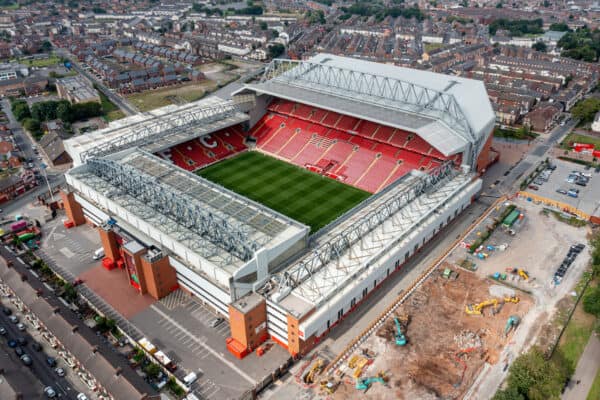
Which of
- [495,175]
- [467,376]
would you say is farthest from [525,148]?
[467,376]

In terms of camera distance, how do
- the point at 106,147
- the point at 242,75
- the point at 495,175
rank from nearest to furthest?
1. the point at 106,147
2. the point at 495,175
3. the point at 242,75

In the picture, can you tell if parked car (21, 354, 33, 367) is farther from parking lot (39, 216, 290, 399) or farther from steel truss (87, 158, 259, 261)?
steel truss (87, 158, 259, 261)

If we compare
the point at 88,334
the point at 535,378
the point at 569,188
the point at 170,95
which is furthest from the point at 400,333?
the point at 170,95

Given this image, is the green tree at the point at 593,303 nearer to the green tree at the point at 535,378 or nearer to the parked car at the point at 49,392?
the green tree at the point at 535,378

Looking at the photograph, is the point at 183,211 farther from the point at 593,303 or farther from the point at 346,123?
the point at 593,303

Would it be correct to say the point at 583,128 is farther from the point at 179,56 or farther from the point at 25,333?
the point at 179,56

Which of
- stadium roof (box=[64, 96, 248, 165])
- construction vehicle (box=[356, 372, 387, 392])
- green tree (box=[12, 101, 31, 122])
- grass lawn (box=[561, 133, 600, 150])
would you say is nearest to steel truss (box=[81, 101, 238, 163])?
stadium roof (box=[64, 96, 248, 165])
